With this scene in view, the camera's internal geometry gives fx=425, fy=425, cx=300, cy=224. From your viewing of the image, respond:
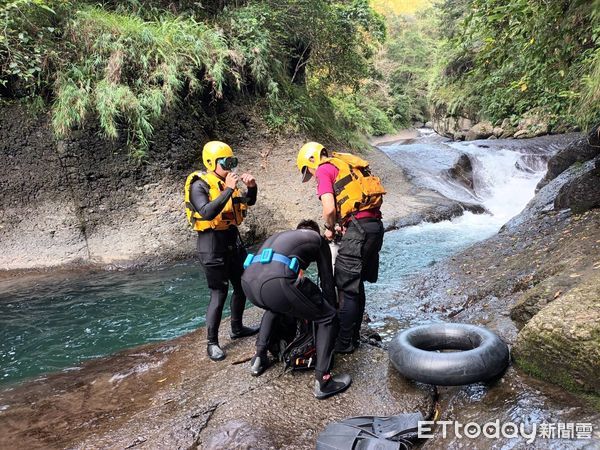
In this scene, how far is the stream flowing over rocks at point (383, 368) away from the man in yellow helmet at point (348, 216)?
19.9 inches

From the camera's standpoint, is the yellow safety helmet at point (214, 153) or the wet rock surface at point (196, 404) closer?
the wet rock surface at point (196, 404)

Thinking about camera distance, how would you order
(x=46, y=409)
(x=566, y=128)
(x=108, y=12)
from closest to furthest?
(x=46, y=409) < (x=108, y=12) < (x=566, y=128)

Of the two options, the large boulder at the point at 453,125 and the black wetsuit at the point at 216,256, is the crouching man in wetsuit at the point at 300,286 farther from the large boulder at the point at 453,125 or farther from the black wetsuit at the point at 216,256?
the large boulder at the point at 453,125

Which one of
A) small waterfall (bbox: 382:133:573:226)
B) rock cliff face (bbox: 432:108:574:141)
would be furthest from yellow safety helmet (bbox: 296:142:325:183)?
rock cliff face (bbox: 432:108:574:141)

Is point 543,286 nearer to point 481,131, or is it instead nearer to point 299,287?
point 299,287

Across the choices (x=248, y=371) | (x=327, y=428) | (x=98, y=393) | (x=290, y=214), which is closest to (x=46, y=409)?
(x=98, y=393)

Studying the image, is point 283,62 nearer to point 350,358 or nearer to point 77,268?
point 77,268

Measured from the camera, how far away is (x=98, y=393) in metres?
4.16

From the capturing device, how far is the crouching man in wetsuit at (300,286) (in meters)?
3.25

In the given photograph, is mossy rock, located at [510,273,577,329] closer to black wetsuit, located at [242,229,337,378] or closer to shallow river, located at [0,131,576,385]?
shallow river, located at [0,131,576,385]

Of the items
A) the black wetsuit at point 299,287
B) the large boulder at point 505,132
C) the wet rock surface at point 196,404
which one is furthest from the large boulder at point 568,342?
the large boulder at point 505,132

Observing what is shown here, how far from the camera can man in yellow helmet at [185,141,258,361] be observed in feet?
13.5

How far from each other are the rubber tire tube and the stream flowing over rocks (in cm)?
16

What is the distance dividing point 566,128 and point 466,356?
20.4 m
